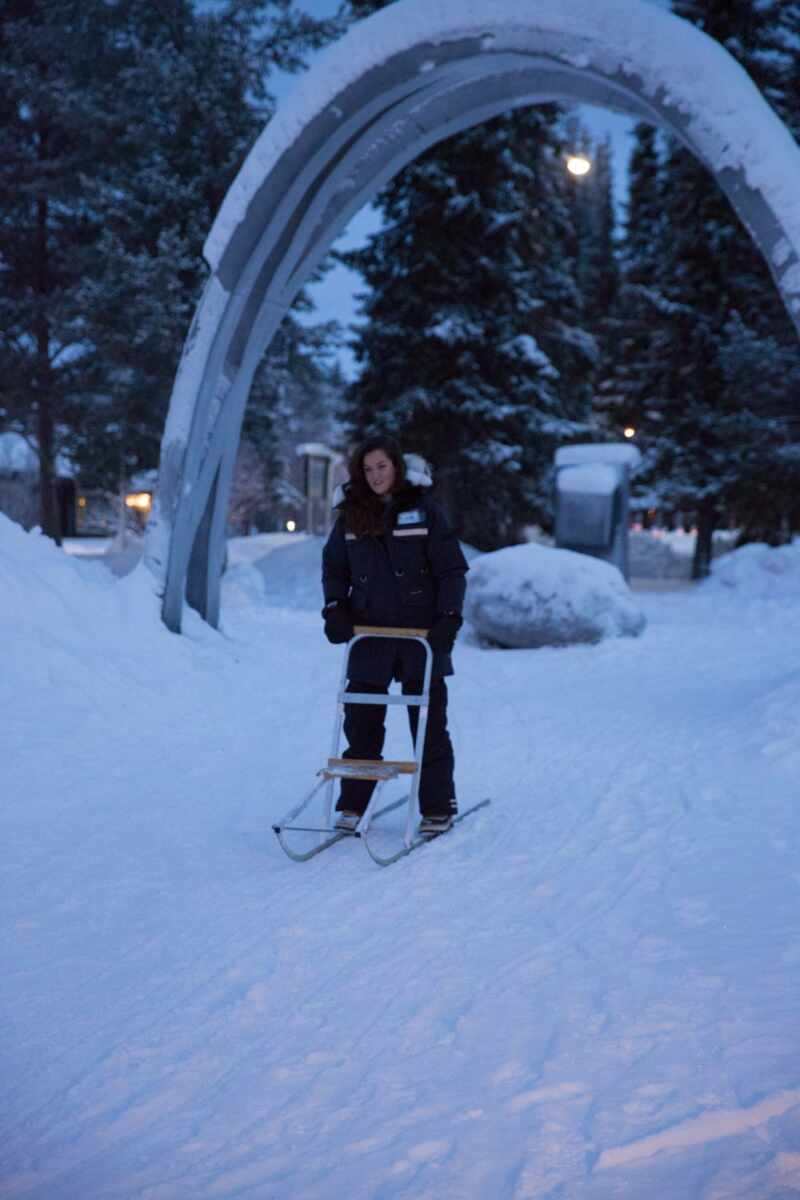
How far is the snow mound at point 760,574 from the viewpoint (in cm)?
1883

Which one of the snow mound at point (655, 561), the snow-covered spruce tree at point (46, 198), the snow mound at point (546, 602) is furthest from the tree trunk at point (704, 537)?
the snow-covered spruce tree at point (46, 198)

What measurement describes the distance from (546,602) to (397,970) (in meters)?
10.2

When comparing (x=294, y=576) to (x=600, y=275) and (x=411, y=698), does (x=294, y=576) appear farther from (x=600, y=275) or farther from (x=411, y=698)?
(x=600, y=275)

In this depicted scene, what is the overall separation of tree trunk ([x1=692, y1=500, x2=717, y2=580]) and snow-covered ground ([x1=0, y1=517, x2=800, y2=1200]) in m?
20.7

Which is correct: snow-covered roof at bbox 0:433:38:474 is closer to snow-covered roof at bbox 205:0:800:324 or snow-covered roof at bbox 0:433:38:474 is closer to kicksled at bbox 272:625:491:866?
snow-covered roof at bbox 205:0:800:324

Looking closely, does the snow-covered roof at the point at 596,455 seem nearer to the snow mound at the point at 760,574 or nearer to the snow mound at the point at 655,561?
the snow mound at the point at 760,574

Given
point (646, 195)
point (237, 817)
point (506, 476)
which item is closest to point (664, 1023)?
point (237, 817)

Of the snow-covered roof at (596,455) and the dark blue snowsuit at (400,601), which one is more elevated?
the snow-covered roof at (596,455)

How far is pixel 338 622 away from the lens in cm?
509

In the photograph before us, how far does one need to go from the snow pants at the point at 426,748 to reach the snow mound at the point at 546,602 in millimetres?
8140

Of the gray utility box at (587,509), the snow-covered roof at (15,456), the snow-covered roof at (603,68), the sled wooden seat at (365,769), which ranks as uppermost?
the snow-covered roof at (603,68)

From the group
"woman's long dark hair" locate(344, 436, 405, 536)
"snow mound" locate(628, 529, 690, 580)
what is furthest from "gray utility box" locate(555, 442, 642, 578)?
"woman's long dark hair" locate(344, 436, 405, 536)

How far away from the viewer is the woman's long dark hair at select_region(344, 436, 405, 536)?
4988mm

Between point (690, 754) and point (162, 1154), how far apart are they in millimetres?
5053
